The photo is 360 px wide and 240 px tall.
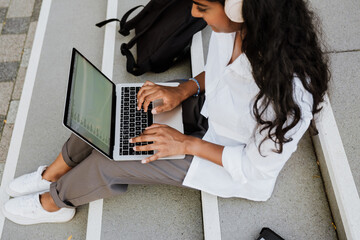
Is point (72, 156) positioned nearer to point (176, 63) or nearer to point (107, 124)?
point (107, 124)

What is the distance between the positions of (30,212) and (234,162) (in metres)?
1.05

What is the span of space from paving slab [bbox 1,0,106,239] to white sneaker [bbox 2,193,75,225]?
8 cm

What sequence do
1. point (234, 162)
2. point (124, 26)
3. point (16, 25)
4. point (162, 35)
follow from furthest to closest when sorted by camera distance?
point (16, 25) < point (124, 26) < point (162, 35) < point (234, 162)

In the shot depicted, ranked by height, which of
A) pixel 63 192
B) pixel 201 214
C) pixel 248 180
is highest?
pixel 248 180

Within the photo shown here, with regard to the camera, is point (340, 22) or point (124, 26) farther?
point (124, 26)

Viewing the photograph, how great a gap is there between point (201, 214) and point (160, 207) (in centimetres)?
21

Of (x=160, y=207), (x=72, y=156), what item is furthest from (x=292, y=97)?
(x=72, y=156)

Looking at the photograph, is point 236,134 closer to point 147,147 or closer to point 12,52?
point 147,147

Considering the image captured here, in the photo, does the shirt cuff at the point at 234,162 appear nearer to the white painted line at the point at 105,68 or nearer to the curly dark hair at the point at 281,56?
the curly dark hair at the point at 281,56

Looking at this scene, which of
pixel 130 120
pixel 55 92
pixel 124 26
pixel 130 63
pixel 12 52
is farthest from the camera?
pixel 12 52

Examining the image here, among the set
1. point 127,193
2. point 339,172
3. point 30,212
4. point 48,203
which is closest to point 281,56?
point 339,172

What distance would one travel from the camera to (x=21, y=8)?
96.4 inches

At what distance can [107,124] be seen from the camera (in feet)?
4.16

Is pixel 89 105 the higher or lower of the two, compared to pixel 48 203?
higher
